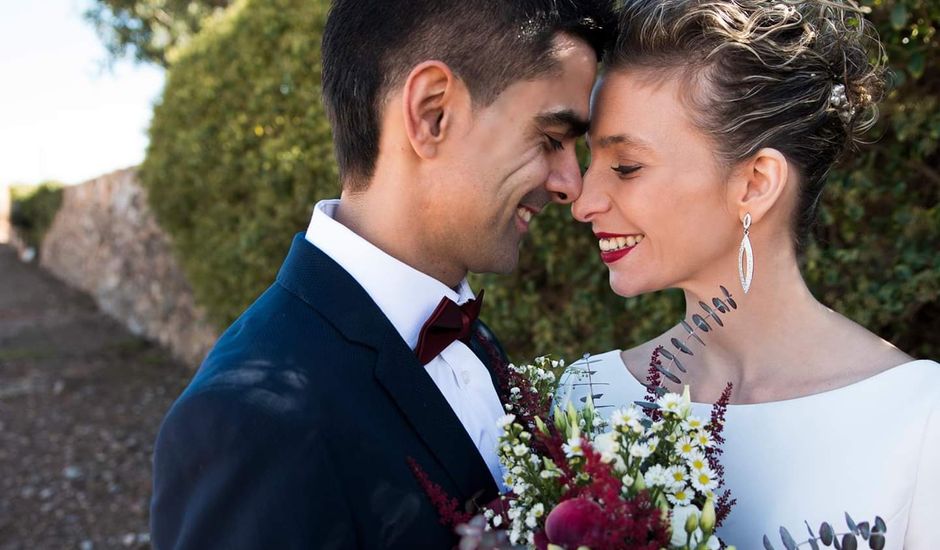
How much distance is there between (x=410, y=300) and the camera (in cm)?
194

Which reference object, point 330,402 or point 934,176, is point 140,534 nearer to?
point 330,402

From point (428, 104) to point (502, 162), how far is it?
0.22 m

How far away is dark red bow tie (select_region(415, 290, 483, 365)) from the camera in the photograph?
1867mm

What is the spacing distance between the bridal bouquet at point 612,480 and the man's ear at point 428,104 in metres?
0.63

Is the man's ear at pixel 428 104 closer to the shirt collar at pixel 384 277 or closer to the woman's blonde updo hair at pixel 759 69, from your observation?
the shirt collar at pixel 384 277

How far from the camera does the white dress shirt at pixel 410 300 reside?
1.92m

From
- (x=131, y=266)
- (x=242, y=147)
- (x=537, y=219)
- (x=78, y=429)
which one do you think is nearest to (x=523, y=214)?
(x=537, y=219)

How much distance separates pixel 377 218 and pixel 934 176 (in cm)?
217

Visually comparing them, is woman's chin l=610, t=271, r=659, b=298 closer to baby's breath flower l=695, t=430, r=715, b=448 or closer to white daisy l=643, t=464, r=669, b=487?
baby's breath flower l=695, t=430, r=715, b=448

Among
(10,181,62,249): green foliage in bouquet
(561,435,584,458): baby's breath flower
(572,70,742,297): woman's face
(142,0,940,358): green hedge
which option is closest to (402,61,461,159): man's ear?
(572,70,742,297): woman's face

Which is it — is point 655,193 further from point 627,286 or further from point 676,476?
point 676,476

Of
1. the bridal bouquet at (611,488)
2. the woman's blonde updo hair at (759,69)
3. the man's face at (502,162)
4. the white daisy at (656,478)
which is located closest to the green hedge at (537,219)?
the woman's blonde updo hair at (759,69)

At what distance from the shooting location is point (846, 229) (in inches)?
123

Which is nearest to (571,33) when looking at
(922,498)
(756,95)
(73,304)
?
(756,95)
